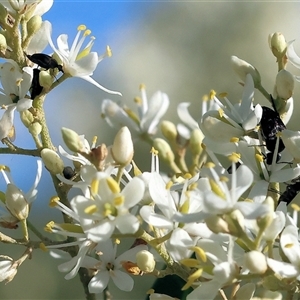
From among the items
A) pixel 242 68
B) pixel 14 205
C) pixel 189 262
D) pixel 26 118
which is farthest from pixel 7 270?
pixel 242 68

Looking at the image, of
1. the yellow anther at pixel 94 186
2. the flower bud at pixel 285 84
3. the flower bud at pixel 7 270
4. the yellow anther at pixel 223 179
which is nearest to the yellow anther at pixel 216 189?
the yellow anther at pixel 223 179

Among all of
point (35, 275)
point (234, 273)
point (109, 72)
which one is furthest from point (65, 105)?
point (234, 273)

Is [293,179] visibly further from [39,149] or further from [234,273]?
[39,149]

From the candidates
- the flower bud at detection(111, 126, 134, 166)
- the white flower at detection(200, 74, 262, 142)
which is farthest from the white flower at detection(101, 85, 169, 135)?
the white flower at detection(200, 74, 262, 142)

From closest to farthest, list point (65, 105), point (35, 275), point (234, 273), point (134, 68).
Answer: point (234, 273), point (35, 275), point (65, 105), point (134, 68)

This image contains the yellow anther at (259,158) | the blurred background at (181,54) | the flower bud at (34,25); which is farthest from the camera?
the blurred background at (181,54)

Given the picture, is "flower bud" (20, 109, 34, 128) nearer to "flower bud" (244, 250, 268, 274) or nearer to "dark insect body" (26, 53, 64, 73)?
"dark insect body" (26, 53, 64, 73)

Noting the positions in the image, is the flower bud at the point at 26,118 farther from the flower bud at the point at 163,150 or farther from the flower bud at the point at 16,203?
the flower bud at the point at 163,150

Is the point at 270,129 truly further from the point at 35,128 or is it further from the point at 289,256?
the point at 35,128
